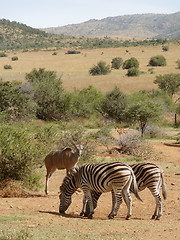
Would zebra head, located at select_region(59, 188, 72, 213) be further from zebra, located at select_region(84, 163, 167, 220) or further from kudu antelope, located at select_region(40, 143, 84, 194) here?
kudu antelope, located at select_region(40, 143, 84, 194)

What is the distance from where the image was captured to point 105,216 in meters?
9.91

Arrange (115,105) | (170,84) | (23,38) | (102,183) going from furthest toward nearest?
1. (23,38)
2. (170,84)
3. (115,105)
4. (102,183)

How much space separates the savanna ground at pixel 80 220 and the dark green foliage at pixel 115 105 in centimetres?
1963

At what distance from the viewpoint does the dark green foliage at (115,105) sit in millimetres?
32062

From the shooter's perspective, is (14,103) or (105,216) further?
(14,103)

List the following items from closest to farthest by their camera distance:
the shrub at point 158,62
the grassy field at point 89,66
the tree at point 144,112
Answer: the tree at point 144,112, the grassy field at point 89,66, the shrub at point 158,62

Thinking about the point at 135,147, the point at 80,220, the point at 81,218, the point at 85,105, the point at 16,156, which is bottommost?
the point at 135,147

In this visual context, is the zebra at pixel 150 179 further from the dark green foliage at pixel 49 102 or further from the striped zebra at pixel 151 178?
the dark green foliage at pixel 49 102

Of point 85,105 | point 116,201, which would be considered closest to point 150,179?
point 116,201

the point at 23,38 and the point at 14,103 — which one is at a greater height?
the point at 23,38

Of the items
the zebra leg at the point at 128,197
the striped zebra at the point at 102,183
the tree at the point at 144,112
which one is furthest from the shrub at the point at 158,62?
the zebra leg at the point at 128,197

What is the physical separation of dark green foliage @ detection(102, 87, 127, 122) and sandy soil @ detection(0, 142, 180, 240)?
18635 mm

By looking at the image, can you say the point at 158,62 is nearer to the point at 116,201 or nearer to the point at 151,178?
the point at 151,178

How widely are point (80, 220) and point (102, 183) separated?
1034mm
